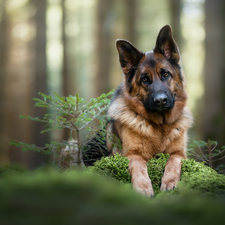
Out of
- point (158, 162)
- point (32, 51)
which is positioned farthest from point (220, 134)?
point (32, 51)

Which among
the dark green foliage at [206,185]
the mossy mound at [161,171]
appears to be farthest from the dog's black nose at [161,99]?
the dark green foliage at [206,185]

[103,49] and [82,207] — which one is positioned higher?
[103,49]

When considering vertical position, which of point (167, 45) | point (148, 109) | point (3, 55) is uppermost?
point (3, 55)

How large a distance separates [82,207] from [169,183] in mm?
1820

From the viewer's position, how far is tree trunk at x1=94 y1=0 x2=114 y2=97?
34.8 ft

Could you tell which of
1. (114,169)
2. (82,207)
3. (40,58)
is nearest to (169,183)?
(114,169)

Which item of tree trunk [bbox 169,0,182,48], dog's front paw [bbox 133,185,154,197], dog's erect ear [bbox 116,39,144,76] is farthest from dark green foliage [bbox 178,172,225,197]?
tree trunk [bbox 169,0,182,48]

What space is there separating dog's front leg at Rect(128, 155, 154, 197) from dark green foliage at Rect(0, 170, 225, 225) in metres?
1.41

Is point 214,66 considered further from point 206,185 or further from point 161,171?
point 206,185

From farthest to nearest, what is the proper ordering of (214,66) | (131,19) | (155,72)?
(131,19) → (214,66) → (155,72)

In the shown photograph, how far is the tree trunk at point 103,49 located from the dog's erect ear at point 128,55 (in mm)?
6408

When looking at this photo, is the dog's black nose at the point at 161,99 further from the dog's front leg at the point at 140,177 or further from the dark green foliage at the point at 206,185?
the dark green foliage at the point at 206,185

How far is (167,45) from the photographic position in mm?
3918

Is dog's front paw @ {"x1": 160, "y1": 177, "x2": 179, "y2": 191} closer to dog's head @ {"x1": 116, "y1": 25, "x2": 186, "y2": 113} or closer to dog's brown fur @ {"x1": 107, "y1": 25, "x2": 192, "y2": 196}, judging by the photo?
dog's brown fur @ {"x1": 107, "y1": 25, "x2": 192, "y2": 196}
